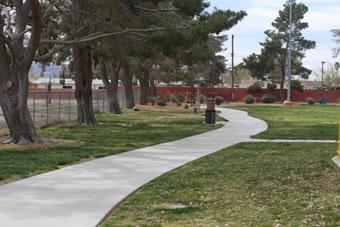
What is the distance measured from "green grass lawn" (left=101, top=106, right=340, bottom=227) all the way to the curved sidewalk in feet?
1.14

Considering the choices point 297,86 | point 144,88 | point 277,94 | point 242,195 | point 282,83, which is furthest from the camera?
point 277,94

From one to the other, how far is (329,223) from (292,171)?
4.75 meters

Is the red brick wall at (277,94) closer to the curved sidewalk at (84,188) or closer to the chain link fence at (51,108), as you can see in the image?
the chain link fence at (51,108)

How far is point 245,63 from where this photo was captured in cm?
7969

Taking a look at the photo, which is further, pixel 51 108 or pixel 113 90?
pixel 113 90

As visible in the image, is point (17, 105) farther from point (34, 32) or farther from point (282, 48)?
point (282, 48)

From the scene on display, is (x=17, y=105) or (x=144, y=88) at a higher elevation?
(x=144, y=88)

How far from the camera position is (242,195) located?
9.67 metres

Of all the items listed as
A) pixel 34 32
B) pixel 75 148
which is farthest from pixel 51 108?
pixel 75 148

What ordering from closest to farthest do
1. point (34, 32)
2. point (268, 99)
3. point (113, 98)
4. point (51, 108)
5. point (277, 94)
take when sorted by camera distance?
point (34, 32), point (51, 108), point (113, 98), point (268, 99), point (277, 94)

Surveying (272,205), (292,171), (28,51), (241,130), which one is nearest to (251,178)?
(292,171)

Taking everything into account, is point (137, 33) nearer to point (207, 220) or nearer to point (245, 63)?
point (207, 220)

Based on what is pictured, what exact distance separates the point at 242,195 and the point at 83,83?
19365 millimetres

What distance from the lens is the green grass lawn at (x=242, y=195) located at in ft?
25.7
